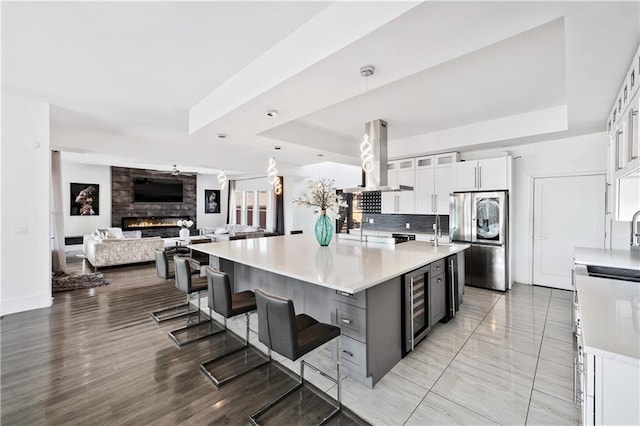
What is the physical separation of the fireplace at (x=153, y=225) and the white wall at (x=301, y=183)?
4.60 m

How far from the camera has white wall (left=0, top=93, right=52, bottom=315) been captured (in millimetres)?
3537

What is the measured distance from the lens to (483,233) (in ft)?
15.8

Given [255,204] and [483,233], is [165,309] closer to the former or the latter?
[483,233]

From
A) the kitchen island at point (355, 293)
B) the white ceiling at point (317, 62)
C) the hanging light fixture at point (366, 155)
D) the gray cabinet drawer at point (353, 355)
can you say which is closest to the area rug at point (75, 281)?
the white ceiling at point (317, 62)

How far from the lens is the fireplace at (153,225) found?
32.2ft

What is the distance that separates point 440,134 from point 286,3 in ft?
12.8

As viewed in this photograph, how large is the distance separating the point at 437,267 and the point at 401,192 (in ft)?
9.81

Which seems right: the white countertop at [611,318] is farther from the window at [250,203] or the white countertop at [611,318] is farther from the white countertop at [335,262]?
the window at [250,203]

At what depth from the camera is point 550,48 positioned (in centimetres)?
246

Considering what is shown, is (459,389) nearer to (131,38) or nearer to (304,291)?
(304,291)

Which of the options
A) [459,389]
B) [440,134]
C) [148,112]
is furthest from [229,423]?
[440,134]

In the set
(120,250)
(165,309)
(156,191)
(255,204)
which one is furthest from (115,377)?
(156,191)

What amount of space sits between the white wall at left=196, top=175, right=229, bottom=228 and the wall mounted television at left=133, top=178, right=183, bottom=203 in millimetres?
764

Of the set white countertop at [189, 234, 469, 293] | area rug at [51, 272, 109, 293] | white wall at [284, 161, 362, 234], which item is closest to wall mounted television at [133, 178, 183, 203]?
white wall at [284, 161, 362, 234]
